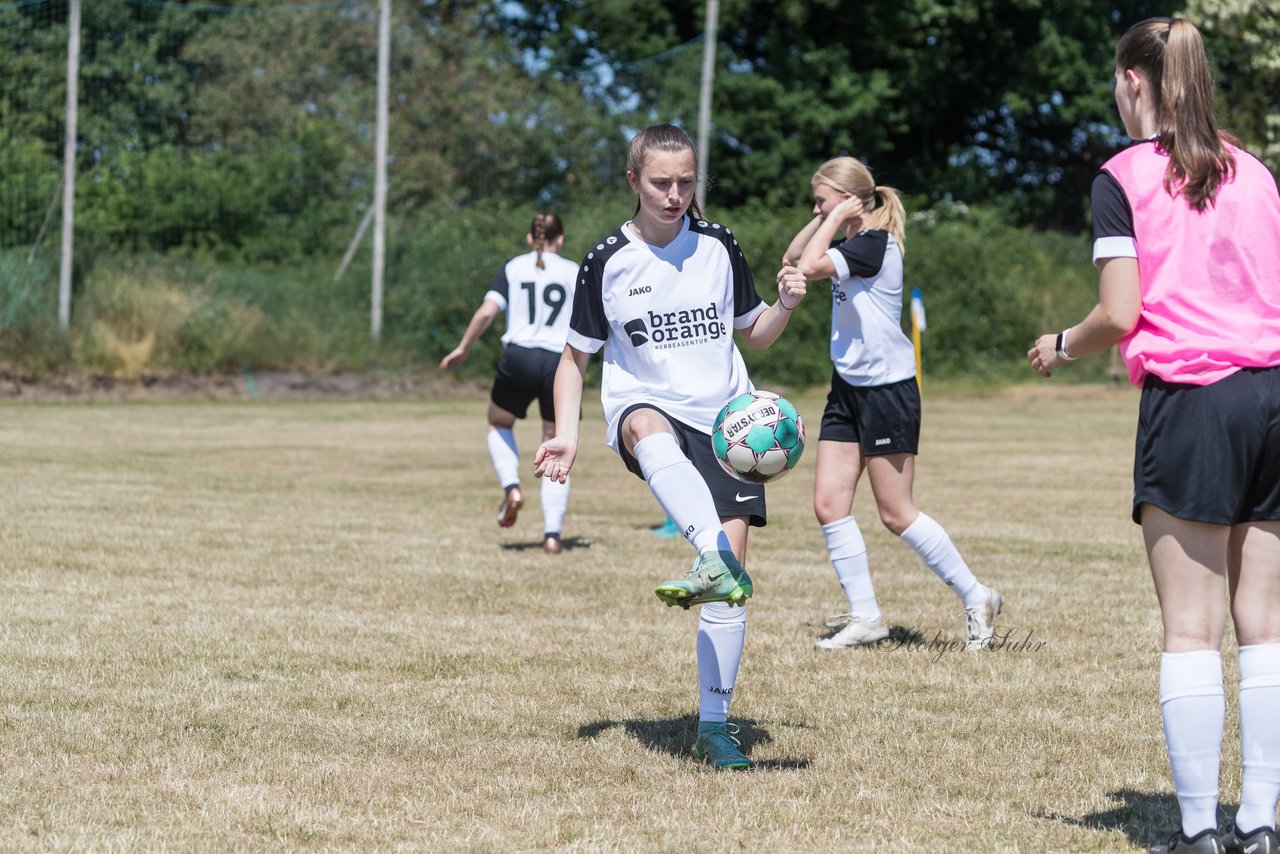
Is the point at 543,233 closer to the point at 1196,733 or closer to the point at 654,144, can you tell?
the point at 654,144

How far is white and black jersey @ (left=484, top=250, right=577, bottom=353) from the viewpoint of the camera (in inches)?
414

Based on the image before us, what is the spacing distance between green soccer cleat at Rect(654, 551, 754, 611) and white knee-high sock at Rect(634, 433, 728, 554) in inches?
5.8

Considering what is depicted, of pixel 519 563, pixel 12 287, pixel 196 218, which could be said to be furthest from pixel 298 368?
pixel 519 563

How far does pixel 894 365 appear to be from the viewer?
22.8ft

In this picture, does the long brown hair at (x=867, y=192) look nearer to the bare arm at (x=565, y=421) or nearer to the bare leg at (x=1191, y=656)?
the bare arm at (x=565, y=421)

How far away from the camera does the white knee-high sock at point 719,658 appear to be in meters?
5.04

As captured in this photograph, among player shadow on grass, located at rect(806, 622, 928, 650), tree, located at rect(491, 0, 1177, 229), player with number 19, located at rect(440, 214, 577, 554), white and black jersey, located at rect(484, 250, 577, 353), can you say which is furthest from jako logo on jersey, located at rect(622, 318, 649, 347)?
tree, located at rect(491, 0, 1177, 229)

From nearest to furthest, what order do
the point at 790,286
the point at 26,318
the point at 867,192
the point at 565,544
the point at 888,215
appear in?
the point at 790,286
the point at 867,192
the point at 888,215
the point at 565,544
the point at 26,318

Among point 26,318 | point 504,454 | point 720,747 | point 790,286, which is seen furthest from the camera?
→ point 26,318

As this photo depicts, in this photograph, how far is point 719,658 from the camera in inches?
199

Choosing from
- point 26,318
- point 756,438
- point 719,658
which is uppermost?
point 26,318

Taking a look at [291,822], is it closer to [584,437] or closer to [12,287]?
[584,437]

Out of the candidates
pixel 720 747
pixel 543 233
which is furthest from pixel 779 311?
pixel 543 233

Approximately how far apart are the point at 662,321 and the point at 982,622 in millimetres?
2573
